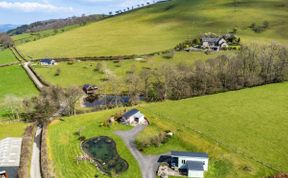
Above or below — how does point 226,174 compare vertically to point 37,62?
below

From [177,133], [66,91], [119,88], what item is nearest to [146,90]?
[119,88]

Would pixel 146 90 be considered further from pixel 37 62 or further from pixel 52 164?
pixel 37 62

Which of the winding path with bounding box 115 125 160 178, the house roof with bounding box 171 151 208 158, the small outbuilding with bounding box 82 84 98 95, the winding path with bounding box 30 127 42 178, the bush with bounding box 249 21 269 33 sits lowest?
the winding path with bounding box 115 125 160 178

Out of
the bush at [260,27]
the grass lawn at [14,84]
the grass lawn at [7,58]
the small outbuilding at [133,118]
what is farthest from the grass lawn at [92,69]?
the bush at [260,27]

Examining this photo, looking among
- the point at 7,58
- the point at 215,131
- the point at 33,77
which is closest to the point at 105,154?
the point at 215,131

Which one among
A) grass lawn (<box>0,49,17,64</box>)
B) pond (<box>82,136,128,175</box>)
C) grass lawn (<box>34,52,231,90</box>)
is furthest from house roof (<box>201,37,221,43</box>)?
pond (<box>82,136,128,175</box>)

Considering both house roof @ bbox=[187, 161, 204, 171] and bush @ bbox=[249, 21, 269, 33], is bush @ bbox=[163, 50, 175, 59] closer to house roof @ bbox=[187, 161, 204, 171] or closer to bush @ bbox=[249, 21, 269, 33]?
bush @ bbox=[249, 21, 269, 33]

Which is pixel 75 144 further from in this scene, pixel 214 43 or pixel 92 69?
pixel 214 43
